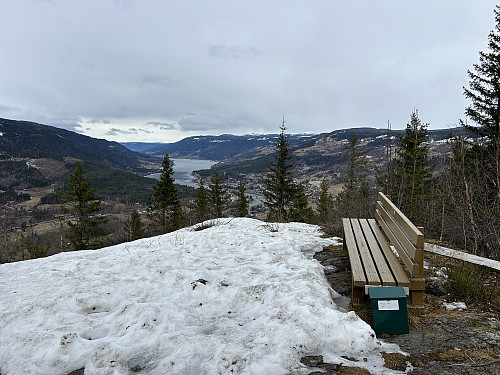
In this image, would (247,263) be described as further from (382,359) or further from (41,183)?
(41,183)

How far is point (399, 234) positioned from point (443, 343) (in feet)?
4.77

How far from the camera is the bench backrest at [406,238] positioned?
3146 millimetres

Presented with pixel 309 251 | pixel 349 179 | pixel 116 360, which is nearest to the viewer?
pixel 116 360

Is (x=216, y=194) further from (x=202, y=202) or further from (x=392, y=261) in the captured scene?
(x=392, y=261)

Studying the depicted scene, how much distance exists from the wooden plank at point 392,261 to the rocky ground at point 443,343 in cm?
50

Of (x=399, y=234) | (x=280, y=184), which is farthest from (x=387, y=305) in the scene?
(x=280, y=184)

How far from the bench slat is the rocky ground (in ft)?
2.30

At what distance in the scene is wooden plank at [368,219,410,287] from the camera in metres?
3.34

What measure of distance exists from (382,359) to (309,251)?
368cm

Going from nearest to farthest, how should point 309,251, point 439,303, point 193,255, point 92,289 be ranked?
point 439,303
point 92,289
point 193,255
point 309,251

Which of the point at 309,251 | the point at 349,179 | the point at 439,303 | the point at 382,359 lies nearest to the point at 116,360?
the point at 382,359

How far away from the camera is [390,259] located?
406cm

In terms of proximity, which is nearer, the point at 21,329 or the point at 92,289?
the point at 21,329

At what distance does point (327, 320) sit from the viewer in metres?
3.16
